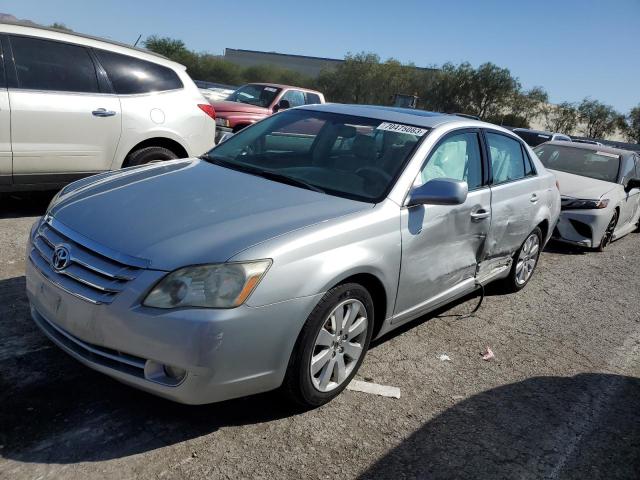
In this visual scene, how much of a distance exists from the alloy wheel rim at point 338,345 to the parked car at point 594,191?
561 centimetres

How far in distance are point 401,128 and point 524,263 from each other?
2.30 metres

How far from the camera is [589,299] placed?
5.90 metres

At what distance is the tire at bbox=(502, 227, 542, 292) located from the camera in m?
5.32

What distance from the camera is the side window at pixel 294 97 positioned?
44.1ft

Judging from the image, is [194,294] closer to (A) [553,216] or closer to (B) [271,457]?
(B) [271,457]

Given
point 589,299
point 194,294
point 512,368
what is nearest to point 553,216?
point 589,299

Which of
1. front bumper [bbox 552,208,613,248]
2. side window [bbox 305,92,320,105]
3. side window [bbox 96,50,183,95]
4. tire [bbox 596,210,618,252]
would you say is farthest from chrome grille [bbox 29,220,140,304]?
A: side window [bbox 305,92,320,105]

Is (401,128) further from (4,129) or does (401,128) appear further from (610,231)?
(610,231)

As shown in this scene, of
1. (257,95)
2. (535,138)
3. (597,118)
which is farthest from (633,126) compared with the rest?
(257,95)

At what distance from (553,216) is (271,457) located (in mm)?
4196

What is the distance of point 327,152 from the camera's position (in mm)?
3949

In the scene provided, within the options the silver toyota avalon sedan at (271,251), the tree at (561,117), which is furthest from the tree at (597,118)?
the silver toyota avalon sedan at (271,251)

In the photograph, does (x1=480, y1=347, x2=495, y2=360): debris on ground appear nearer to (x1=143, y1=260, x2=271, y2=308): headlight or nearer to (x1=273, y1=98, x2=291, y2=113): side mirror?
(x1=143, y1=260, x2=271, y2=308): headlight

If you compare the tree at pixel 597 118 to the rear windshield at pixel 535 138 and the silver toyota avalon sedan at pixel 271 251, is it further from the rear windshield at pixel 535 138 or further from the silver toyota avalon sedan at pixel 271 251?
the silver toyota avalon sedan at pixel 271 251
